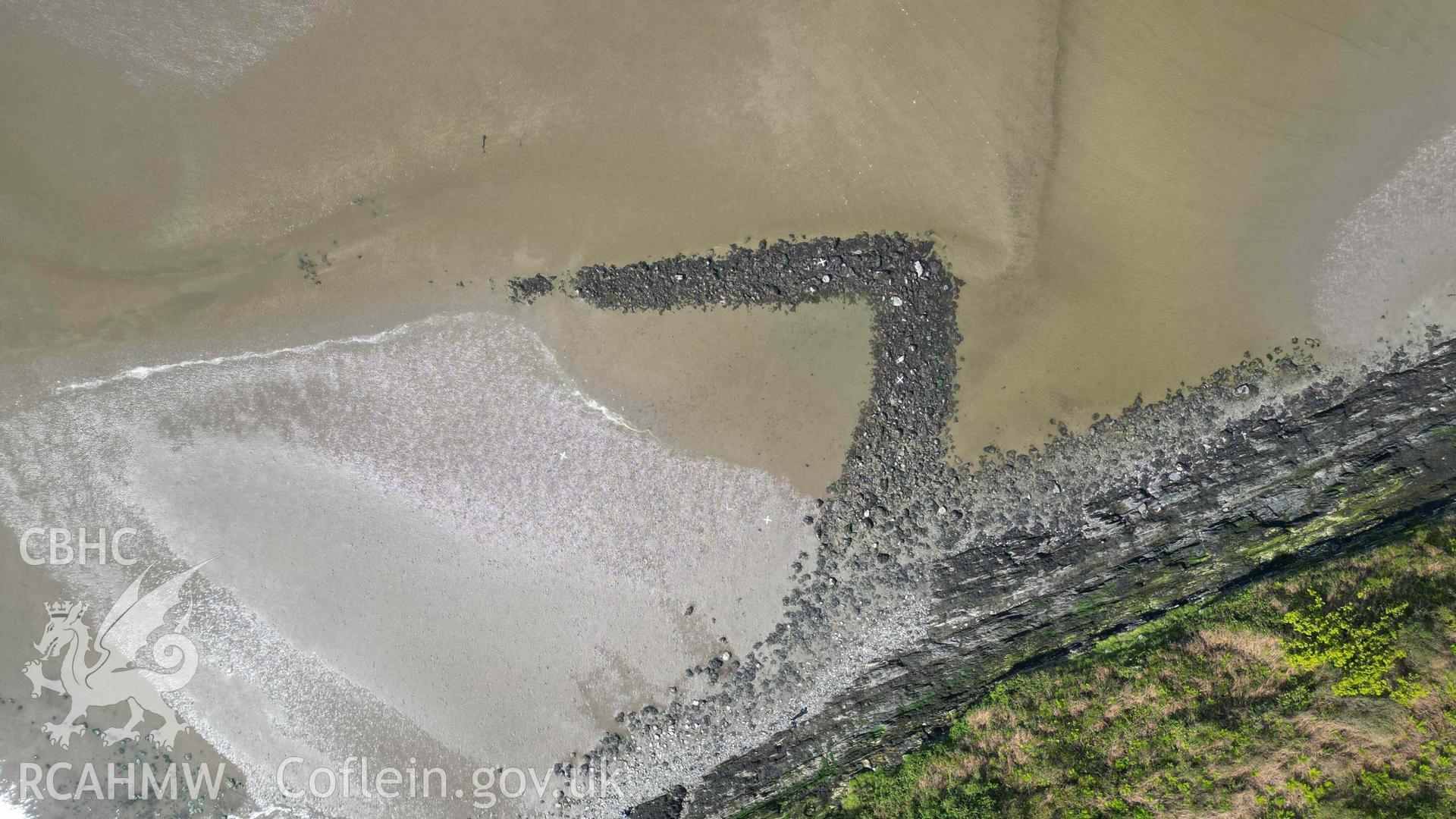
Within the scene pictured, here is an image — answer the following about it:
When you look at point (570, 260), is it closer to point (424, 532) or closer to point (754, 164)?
point (754, 164)

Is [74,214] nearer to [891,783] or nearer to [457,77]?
[457,77]

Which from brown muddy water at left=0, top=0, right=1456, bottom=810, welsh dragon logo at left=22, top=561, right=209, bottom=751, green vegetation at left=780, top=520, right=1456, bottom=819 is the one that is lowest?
green vegetation at left=780, top=520, right=1456, bottom=819

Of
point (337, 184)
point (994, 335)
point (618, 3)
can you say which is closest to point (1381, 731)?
point (994, 335)

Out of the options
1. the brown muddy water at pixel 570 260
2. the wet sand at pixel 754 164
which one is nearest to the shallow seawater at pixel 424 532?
the brown muddy water at pixel 570 260

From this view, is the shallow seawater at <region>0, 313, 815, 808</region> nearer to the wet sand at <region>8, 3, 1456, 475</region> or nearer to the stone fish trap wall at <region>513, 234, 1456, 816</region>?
the wet sand at <region>8, 3, 1456, 475</region>

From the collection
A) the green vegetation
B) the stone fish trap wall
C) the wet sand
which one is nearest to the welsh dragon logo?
the wet sand

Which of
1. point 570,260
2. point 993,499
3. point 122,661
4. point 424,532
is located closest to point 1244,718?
point 993,499
